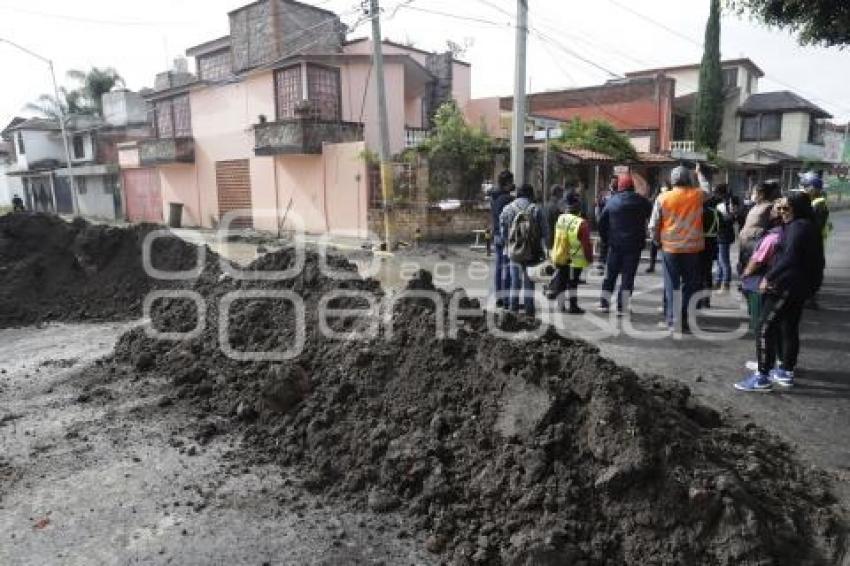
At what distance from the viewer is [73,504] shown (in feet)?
12.7

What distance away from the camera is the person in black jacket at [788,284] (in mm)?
4824

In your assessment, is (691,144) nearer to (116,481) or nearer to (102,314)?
(102,314)

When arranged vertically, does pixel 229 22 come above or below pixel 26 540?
above

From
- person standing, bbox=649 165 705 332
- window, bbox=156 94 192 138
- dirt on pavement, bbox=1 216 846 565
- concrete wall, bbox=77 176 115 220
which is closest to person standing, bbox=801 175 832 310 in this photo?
person standing, bbox=649 165 705 332

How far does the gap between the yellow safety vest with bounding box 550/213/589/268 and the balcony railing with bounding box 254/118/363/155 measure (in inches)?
520

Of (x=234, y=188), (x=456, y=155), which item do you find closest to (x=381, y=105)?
(x=456, y=155)

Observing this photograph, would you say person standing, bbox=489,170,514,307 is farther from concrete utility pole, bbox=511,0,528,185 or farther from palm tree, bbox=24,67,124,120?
palm tree, bbox=24,67,124,120

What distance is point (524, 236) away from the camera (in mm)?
7168

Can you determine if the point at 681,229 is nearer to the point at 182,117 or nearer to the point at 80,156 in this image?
the point at 182,117

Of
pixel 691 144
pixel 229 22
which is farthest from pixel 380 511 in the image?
pixel 691 144

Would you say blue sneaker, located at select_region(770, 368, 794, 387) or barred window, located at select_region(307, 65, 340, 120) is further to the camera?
barred window, located at select_region(307, 65, 340, 120)

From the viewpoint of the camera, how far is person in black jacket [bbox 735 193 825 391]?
15.8ft

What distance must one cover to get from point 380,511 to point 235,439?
1.62 m

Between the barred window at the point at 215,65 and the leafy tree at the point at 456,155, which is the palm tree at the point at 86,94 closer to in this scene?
the barred window at the point at 215,65
